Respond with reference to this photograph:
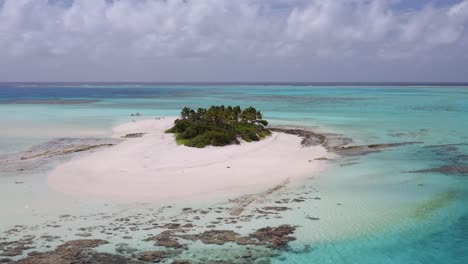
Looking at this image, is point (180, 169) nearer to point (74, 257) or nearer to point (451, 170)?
point (74, 257)

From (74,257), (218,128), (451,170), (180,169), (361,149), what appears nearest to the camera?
(74,257)

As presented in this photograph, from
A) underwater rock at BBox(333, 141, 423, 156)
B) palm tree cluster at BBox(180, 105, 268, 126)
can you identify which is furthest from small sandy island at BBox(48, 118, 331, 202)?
palm tree cluster at BBox(180, 105, 268, 126)

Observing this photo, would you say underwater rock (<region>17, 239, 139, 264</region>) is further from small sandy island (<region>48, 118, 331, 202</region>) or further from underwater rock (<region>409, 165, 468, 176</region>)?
underwater rock (<region>409, 165, 468, 176</region>)

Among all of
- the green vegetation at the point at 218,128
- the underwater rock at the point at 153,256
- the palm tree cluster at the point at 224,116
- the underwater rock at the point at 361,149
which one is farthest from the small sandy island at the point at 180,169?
the underwater rock at the point at 153,256

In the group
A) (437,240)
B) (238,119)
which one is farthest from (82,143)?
(437,240)

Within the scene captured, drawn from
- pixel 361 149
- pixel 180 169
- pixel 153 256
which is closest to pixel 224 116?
pixel 361 149
